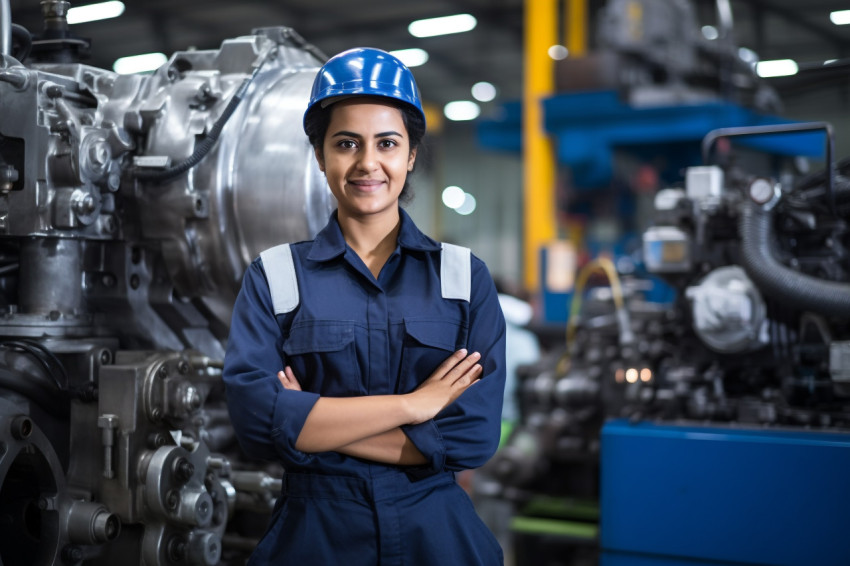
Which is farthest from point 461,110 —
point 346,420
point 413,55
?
point 346,420

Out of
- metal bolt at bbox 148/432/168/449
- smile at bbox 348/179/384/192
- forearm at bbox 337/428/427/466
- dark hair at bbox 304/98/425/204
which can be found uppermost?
dark hair at bbox 304/98/425/204

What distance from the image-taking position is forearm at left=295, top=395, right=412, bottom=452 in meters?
1.55

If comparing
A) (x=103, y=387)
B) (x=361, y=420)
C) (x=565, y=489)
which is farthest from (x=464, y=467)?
(x=565, y=489)

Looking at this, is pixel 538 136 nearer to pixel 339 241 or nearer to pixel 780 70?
pixel 780 70

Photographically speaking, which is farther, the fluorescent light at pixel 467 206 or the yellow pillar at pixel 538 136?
the fluorescent light at pixel 467 206

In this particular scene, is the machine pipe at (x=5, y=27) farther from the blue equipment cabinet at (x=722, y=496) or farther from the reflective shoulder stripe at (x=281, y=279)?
the blue equipment cabinet at (x=722, y=496)

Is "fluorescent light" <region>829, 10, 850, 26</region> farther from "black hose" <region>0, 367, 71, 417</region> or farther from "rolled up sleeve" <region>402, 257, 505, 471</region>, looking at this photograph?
"black hose" <region>0, 367, 71, 417</region>

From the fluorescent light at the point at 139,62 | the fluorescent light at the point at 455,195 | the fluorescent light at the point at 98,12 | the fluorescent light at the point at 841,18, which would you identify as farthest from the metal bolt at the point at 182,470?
the fluorescent light at the point at 455,195

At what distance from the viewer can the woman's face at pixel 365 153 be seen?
1.65 metres

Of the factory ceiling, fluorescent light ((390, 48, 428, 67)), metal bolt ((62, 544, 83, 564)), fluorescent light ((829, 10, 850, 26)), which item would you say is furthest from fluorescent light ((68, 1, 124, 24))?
metal bolt ((62, 544, 83, 564))

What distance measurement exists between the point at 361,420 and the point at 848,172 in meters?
2.03

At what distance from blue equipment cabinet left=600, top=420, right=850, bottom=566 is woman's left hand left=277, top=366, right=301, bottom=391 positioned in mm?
1410

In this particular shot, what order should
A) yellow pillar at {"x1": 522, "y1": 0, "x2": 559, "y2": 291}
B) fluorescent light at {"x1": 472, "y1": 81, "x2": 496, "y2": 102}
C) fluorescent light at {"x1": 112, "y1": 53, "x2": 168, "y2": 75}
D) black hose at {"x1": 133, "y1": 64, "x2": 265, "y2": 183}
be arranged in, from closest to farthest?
black hose at {"x1": 133, "y1": 64, "x2": 265, "y2": 183}, yellow pillar at {"x1": 522, "y1": 0, "x2": 559, "y2": 291}, fluorescent light at {"x1": 112, "y1": 53, "x2": 168, "y2": 75}, fluorescent light at {"x1": 472, "y1": 81, "x2": 496, "y2": 102}

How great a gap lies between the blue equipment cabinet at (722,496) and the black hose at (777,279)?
0.35 meters
